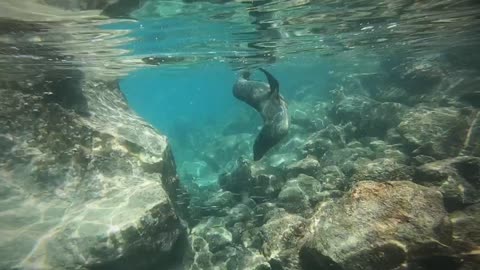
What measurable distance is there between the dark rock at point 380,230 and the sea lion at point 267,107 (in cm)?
442

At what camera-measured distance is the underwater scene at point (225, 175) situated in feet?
22.3

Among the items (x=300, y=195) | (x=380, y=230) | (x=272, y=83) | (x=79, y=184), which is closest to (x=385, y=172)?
(x=300, y=195)

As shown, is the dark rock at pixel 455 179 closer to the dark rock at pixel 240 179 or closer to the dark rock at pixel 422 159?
the dark rock at pixel 422 159

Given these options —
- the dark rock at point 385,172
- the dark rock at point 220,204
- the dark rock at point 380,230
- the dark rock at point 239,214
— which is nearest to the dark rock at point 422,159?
the dark rock at point 385,172

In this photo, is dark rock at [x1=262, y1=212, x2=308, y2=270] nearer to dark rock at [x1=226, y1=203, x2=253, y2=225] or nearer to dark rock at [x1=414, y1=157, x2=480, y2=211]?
dark rock at [x1=226, y1=203, x2=253, y2=225]

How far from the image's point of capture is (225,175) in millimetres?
16141

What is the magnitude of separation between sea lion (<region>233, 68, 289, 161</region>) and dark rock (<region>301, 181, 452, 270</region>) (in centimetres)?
442

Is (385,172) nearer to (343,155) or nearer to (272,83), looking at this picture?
(343,155)

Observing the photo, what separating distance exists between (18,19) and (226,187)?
370 inches

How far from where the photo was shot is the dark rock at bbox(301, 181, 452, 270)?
5.89 metres

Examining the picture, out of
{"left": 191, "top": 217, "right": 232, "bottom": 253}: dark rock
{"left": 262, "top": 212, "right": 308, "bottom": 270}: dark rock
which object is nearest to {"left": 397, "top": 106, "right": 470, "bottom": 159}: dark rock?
{"left": 262, "top": 212, "right": 308, "bottom": 270}: dark rock

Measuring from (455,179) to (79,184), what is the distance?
1029cm

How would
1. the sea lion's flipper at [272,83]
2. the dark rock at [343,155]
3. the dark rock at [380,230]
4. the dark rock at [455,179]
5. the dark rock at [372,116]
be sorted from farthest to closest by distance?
1. the dark rock at [372,116]
2. the dark rock at [343,155]
3. the sea lion's flipper at [272,83]
4. the dark rock at [455,179]
5. the dark rock at [380,230]

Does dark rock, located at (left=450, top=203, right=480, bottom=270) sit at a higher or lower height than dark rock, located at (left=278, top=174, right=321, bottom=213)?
higher
